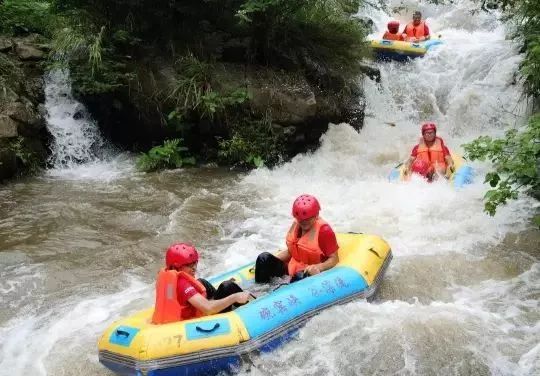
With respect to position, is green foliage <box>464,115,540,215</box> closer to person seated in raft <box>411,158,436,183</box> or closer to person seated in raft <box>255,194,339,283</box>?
person seated in raft <box>255,194,339,283</box>

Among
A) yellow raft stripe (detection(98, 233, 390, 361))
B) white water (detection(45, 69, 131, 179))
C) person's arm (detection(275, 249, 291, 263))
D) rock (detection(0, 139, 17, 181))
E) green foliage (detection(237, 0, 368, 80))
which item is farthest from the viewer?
green foliage (detection(237, 0, 368, 80))

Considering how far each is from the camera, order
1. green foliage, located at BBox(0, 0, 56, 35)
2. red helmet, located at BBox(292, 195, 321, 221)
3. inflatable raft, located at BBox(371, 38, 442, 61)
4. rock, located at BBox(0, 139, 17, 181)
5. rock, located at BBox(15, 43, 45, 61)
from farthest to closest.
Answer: inflatable raft, located at BBox(371, 38, 442, 61)
green foliage, located at BBox(0, 0, 56, 35)
rock, located at BBox(15, 43, 45, 61)
rock, located at BBox(0, 139, 17, 181)
red helmet, located at BBox(292, 195, 321, 221)

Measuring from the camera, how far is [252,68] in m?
9.57

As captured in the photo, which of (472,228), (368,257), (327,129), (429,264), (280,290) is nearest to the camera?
(280,290)

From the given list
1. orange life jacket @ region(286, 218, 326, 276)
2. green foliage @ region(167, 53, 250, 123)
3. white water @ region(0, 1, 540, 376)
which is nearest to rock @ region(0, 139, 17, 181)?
white water @ region(0, 1, 540, 376)

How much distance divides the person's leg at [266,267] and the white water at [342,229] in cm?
69

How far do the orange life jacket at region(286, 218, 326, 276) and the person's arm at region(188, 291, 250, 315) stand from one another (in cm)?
75

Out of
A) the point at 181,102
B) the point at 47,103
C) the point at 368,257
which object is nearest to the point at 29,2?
the point at 47,103

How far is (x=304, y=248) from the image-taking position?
16.2 ft

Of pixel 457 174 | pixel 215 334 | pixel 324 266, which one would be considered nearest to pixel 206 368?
pixel 215 334

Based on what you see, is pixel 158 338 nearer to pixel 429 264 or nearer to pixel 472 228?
pixel 429 264

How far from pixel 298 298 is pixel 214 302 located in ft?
2.06

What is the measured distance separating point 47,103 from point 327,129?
14.7ft

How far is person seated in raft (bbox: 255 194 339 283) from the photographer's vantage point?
4793mm
